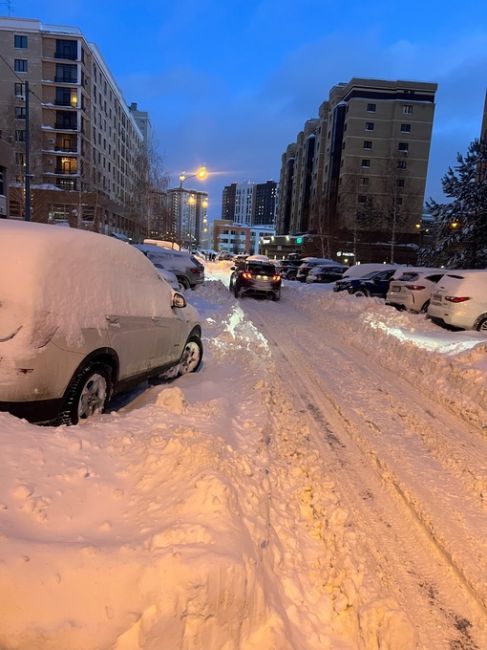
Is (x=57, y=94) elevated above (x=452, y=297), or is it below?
above

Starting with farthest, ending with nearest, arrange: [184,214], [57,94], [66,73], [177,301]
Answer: [184,214] < [57,94] < [66,73] < [177,301]

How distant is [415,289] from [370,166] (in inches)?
2415

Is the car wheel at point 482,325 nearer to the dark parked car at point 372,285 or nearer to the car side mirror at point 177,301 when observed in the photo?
the car side mirror at point 177,301

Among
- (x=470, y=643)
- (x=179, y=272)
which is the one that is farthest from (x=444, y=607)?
(x=179, y=272)

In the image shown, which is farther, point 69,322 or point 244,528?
point 69,322

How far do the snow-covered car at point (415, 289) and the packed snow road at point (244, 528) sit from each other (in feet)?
32.2

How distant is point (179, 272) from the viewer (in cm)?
2095

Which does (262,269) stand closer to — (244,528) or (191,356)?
(191,356)

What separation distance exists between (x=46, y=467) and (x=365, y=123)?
252 ft

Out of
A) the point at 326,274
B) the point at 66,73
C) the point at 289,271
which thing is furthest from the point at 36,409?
the point at 66,73

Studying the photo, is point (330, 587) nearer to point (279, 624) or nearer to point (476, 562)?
point (279, 624)

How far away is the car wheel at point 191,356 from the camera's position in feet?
22.9

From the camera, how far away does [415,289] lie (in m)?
15.2

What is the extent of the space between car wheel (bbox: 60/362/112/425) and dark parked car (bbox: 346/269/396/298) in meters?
16.6
